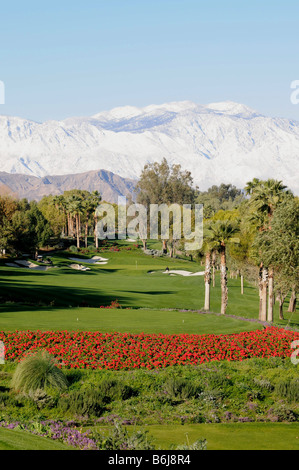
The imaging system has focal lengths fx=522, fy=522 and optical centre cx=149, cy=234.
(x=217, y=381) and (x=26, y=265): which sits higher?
(x=217, y=381)

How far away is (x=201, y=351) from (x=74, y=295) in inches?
946

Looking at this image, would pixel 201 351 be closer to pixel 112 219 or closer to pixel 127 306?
pixel 127 306

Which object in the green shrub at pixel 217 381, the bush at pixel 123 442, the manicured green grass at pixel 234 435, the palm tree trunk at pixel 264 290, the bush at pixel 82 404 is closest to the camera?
the bush at pixel 123 442

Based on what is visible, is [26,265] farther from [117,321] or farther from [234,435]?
[234,435]

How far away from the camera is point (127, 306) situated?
4216cm

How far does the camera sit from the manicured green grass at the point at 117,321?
27.2 m

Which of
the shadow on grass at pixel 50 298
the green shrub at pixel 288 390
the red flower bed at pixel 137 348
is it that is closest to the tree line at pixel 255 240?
the shadow on grass at pixel 50 298

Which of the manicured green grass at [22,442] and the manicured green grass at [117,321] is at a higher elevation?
the manicured green grass at [22,442]

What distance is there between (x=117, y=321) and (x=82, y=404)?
14.9 meters

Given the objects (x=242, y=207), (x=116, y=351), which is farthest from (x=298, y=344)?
(x=242, y=207)

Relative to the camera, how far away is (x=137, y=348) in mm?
22156

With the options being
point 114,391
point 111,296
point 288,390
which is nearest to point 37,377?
point 114,391

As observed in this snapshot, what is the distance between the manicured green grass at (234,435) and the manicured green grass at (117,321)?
491 inches

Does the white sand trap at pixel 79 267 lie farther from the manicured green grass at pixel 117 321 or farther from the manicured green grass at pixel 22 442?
the manicured green grass at pixel 22 442
